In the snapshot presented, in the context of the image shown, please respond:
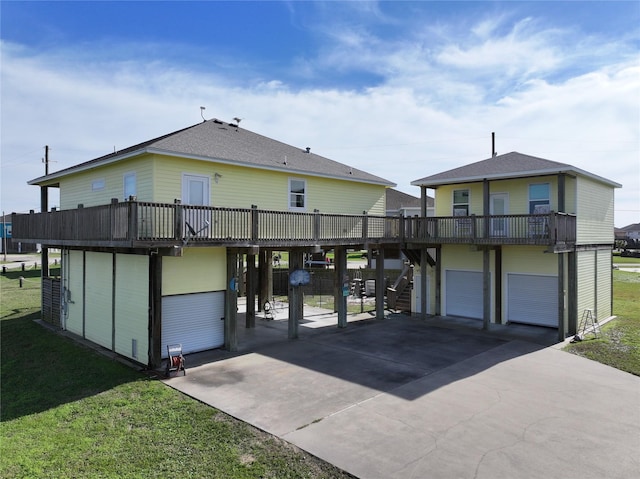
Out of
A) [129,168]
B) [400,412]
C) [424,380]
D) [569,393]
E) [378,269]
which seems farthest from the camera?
[378,269]

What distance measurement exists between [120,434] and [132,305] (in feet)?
18.6

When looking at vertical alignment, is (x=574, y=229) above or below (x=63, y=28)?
below

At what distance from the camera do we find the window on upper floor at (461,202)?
1922 cm

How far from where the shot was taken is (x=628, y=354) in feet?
43.2

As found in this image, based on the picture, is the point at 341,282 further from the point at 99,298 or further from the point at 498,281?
the point at 99,298

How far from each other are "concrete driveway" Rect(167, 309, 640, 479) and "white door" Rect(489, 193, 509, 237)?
4178 millimetres

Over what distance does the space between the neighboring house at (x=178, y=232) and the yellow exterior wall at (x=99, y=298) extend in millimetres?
37

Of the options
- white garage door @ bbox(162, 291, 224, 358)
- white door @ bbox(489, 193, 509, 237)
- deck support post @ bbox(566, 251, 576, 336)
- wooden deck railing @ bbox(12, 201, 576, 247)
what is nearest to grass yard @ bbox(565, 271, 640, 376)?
deck support post @ bbox(566, 251, 576, 336)

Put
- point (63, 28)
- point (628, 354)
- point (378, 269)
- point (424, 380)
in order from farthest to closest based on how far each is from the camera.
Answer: point (378, 269) < point (63, 28) < point (628, 354) < point (424, 380)

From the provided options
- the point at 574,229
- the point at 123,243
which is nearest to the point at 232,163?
the point at 123,243

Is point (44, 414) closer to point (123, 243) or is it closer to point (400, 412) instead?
point (123, 243)

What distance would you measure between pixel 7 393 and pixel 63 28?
475 inches

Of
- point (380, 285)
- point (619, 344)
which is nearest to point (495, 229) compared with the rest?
point (380, 285)

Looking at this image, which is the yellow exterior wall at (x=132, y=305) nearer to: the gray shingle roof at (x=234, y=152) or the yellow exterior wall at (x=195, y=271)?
the yellow exterior wall at (x=195, y=271)
